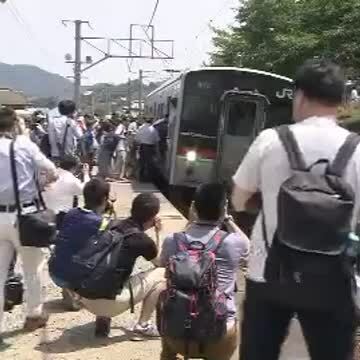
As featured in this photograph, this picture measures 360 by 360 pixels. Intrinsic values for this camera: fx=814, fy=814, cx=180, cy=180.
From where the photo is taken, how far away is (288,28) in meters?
28.0

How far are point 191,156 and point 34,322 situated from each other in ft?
29.4

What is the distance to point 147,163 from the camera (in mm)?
17734

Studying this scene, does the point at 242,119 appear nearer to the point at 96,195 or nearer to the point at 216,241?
the point at 96,195

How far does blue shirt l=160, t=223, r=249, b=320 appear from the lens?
168 inches

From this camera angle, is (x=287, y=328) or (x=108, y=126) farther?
(x=108, y=126)

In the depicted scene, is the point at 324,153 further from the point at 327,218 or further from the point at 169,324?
the point at 169,324

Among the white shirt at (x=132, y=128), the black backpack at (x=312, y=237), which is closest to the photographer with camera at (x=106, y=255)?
the black backpack at (x=312, y=237)

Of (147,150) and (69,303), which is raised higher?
(69,303)

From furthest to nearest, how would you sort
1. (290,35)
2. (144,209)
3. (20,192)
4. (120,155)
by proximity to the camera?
(290,35) → (120,155) → (144,209) → (20,192)

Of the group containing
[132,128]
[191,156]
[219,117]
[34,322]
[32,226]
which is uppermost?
[32,226]

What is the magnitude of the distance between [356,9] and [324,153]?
17.9m

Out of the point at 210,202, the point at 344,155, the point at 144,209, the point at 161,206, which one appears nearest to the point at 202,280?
the point at 210,202

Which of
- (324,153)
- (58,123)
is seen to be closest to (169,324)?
(324,153)

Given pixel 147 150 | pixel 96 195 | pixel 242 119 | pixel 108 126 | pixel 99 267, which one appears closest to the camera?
pixel 99 267
